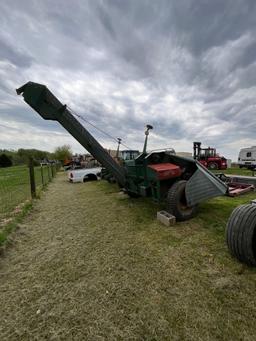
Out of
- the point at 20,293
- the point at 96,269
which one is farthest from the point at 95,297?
the point at 20,293

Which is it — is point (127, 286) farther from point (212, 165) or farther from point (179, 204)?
point (212, 165)

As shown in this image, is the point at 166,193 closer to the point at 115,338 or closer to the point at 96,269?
the point at 96,269

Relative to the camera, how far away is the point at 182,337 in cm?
152

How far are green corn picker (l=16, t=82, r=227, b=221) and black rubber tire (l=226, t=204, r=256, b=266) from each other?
1348 mm

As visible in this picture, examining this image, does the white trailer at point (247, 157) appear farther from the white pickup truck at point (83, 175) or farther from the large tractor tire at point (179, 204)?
the large tractor tire at point (179, 204)

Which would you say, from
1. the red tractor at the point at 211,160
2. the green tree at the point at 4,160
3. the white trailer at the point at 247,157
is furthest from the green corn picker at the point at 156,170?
the green tree at the point at 4,160

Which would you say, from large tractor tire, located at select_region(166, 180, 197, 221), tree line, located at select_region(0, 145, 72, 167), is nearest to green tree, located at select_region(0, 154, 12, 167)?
tree line, located at select_region(0, 145, 72, 167)

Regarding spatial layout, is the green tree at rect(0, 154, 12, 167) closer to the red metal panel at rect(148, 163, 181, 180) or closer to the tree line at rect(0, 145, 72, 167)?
the tree line at rect(0, 145, 72, 167)

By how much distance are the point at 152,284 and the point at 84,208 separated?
383 centimetres

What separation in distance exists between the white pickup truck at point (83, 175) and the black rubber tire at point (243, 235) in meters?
10.5

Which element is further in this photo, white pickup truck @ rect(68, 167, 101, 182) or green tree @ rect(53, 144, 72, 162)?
green tree @ rect(53, 144, 72, 162)

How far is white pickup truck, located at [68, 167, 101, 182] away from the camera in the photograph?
11.9 metres

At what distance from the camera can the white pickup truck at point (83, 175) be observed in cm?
1193

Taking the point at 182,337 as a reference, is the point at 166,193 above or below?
above
